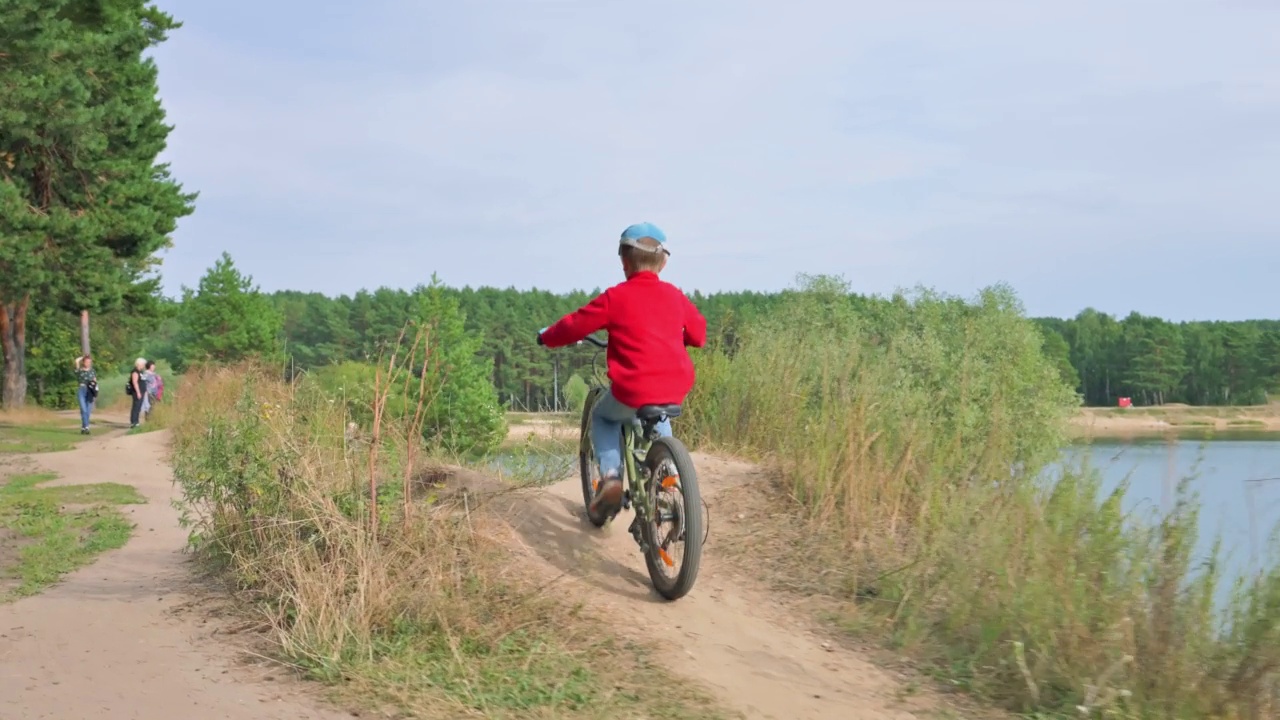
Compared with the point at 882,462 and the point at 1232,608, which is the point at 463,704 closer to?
the point at 1232,608

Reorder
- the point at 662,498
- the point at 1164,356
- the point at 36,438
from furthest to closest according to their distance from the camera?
the point at 1164,356 → the point at 36,438 → the point at 662,498

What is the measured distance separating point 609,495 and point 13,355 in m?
32.9

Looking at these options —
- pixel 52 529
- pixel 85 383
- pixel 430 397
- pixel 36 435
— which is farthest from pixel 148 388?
pixel 430 397

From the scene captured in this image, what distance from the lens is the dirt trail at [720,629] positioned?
473 cm

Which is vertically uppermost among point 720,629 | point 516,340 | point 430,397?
point 516,340

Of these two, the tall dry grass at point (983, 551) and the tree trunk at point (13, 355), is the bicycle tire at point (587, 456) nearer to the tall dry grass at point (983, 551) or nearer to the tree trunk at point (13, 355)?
the tall dry grass at point (983, 551)

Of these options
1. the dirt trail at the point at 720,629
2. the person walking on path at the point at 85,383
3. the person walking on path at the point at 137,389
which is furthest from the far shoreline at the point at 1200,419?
the person walking on path at the point at 85,383

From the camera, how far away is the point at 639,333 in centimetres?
603

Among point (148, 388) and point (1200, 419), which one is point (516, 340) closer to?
point (148, 388)

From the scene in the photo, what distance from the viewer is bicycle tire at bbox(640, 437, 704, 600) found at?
5590mm

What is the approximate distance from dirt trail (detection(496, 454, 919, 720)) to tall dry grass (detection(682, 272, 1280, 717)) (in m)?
0.42

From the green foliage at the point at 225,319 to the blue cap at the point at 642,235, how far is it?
46743mm

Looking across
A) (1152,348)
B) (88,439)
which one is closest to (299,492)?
(88,439)

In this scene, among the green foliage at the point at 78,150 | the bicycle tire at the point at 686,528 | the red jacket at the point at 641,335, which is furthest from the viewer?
the green foliage at the point at 78,150
